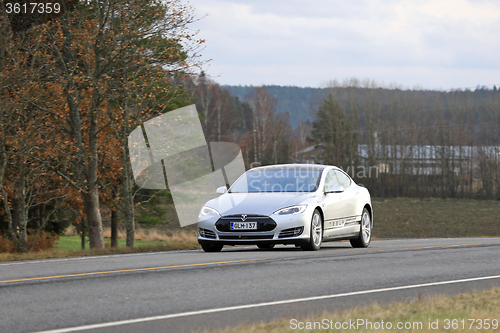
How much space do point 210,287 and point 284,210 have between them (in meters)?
4.76

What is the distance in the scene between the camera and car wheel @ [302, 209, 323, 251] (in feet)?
41.7

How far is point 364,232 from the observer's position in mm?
15000

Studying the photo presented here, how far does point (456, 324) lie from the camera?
5625 millimetres

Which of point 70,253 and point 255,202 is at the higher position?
point 255,202

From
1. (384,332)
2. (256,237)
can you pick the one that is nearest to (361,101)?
(256,237)

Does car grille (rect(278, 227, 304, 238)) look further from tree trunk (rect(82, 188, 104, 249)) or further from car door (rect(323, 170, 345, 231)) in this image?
tree trunk (rect(82, 188, 104, 249))

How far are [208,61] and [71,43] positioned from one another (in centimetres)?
435

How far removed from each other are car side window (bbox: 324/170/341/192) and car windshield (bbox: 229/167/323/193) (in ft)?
0.73

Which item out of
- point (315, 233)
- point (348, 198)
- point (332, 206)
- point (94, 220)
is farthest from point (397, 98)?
point (315, 233)

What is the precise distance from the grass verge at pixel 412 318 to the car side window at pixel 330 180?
22.3 feet

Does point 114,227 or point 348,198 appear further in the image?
point 114,227

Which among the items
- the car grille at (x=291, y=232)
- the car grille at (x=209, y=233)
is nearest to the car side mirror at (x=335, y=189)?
the car grille at (x=291, y=232)

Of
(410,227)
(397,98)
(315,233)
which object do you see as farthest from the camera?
(397,98)

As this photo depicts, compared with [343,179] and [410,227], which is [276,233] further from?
[410,227]
